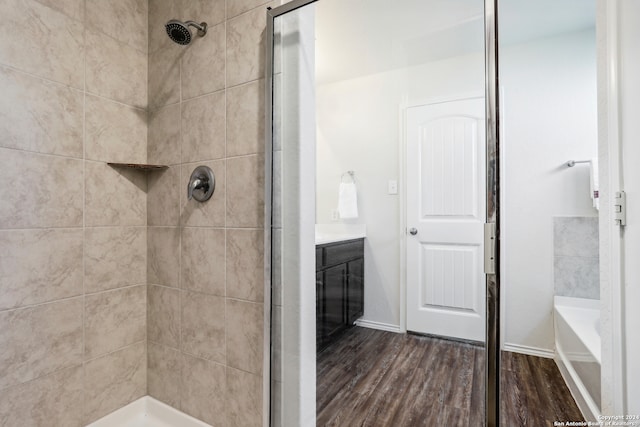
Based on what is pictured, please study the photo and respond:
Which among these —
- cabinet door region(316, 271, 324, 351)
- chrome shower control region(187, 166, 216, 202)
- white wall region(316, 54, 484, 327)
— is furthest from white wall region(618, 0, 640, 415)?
chrome shower control region(187, 166, 216, 202)

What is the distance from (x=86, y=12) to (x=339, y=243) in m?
1.63

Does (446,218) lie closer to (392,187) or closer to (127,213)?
(392,187)

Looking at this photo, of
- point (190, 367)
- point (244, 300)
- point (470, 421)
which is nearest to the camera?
point (470, 421)

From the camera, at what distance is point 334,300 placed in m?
1.23

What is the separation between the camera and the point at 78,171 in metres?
1.44

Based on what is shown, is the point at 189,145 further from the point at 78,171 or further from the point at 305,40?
the point at 305,40

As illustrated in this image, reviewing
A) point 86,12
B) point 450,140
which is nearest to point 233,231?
point 450,140

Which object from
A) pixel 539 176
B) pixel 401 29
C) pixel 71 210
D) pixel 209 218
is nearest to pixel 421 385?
pixel 539 176

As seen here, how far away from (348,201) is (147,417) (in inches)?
64.1

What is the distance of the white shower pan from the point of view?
152cm

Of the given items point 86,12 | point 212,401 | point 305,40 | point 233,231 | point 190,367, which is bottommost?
point 212,401

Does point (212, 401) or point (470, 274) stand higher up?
point (470, 274)

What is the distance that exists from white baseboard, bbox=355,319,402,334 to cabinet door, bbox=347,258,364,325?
23 millimetres

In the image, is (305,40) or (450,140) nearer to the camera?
(450,140)
